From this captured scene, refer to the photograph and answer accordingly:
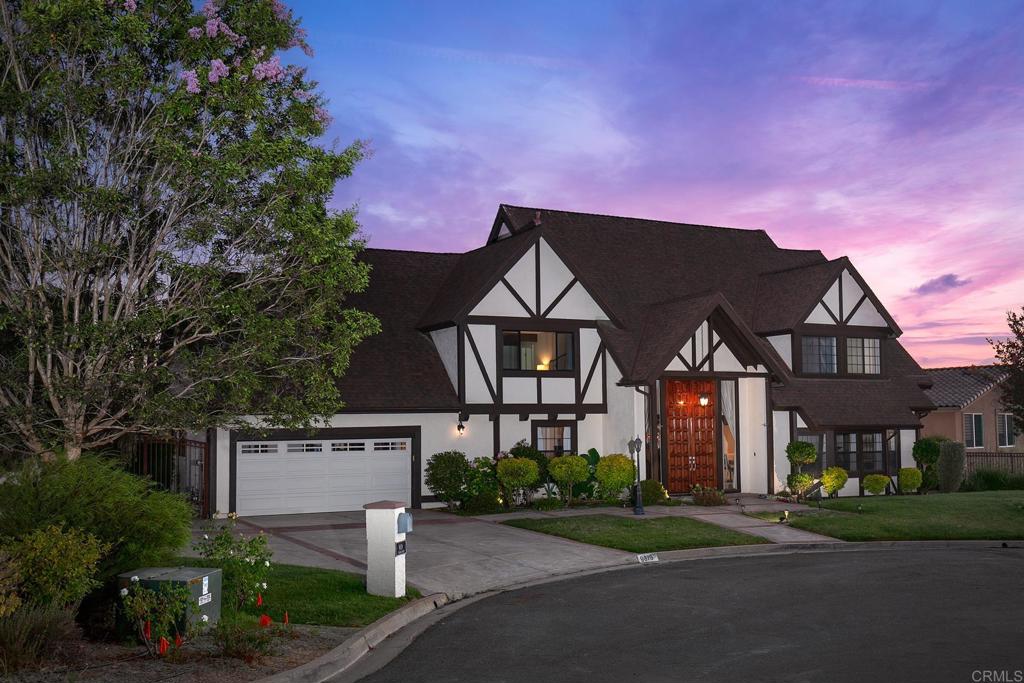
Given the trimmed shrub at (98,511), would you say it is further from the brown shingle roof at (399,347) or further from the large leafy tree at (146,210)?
the brown shingle roof at (399,347)

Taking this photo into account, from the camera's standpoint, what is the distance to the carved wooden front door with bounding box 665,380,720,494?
94.6ft

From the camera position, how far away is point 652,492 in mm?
26562

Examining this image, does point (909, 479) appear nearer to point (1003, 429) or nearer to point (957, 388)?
point (957, 388)

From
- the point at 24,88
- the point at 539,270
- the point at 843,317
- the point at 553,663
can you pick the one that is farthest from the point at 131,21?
the point at 843,317

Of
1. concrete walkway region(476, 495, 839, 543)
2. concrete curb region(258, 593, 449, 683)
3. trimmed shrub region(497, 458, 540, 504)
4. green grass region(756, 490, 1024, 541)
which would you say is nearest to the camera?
concrete curb region(258, 593, 449, 683)

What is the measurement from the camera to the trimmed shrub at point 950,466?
31.8m

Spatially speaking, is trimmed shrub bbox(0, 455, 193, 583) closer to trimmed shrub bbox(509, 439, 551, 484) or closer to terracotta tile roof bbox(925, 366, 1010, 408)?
trimmed shrub bbox(509, 439, 551, 484)

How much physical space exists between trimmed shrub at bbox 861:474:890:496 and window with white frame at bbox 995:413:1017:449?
1911cm

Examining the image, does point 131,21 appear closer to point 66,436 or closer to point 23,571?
point 66,436

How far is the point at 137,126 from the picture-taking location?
55.4 feet

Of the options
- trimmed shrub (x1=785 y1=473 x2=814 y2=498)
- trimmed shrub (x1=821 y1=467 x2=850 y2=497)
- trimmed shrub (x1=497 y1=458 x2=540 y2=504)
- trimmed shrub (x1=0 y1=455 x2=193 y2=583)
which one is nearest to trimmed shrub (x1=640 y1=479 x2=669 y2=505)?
trimmed shrub (x1=497 y1=458 x2=540 y2=504)

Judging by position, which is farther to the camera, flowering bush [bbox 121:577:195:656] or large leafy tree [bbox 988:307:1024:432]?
large leafy tree [bbox 988:307:1024:432]

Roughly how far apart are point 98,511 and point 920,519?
18.8 metres

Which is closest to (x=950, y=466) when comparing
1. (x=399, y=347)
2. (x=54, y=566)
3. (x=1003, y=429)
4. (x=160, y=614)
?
(x=1003, y=429)
